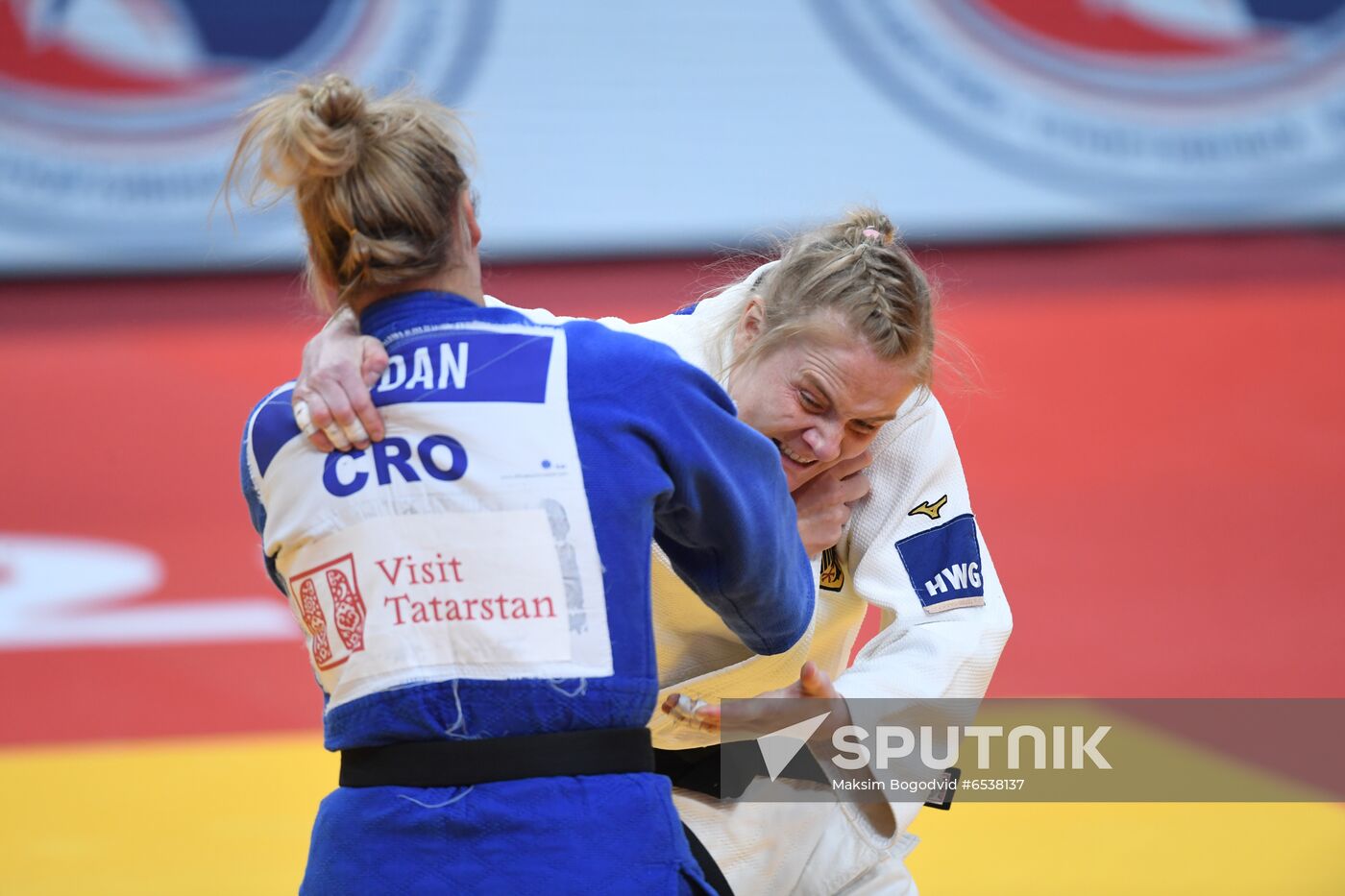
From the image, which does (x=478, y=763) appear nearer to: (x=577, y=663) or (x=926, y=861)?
(x=577, y=663)

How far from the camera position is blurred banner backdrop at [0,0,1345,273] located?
9.57 m

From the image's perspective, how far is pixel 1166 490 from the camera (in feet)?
25.2

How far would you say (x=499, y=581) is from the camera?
69.9 inches

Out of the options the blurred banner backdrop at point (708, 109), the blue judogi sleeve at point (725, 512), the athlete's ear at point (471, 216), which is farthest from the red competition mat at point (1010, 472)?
the athlete's ear at point (471, 216)

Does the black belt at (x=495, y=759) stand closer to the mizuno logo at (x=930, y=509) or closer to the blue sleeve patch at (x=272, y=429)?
the blue sleeve patch at (x=272, y=429)

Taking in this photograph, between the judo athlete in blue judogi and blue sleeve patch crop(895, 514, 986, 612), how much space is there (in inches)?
36.0

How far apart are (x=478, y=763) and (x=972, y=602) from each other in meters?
1.24

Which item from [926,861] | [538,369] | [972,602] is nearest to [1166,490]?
[926,861]

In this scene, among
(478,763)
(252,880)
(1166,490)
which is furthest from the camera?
(1166,490)

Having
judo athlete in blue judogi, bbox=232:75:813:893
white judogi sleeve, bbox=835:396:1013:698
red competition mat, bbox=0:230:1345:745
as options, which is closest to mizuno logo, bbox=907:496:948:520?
white judogi sleeve, bbox=835:396:1013:698

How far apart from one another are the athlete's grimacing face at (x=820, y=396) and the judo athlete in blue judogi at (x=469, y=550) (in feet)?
2.50

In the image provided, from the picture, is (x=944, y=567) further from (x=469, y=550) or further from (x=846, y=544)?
(x=469, y=550)

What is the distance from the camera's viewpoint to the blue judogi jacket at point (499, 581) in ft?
5.74

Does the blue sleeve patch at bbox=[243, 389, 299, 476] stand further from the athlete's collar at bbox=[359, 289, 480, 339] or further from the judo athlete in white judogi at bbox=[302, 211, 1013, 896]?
the judo athlete in white judogi at bbox=[302, 211, 1013, 896]
